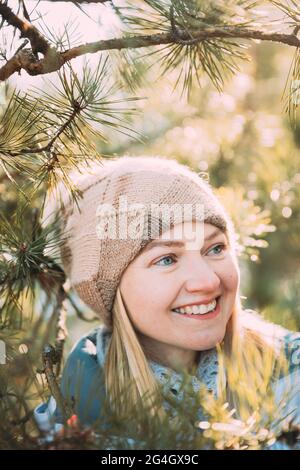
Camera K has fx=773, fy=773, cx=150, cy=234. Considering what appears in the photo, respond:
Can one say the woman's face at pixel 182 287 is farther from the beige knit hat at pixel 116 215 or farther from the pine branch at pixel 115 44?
the pine branch at pixel 115 44

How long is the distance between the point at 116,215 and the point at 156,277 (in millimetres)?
106

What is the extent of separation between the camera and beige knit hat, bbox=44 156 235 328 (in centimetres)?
107

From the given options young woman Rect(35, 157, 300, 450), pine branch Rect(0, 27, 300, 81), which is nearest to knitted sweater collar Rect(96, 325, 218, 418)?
young woman Rect(35, 157, 300, 450)

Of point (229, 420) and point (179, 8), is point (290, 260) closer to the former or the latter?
point (179, 8)

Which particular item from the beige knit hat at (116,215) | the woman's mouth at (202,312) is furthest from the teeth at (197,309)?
the beige knit hat at (116,215)

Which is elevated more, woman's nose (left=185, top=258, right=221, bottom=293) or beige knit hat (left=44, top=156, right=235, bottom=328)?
beige knit hat (left=44, top=156, right=235, bottom=328)

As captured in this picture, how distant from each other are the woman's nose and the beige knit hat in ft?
0.22

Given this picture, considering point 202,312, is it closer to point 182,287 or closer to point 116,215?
point 182,287

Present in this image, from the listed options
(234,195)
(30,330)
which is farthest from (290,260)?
(30,330)

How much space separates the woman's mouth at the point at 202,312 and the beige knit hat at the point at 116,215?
104mm

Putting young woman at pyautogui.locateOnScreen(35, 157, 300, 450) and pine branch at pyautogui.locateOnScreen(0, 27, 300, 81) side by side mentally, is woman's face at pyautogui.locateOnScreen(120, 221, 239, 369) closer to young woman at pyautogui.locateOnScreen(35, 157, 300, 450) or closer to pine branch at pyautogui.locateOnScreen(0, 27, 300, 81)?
young woman at pyautogui.locateOnScreen(35, 157, 300, 450)

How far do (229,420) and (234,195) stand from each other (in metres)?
0.74

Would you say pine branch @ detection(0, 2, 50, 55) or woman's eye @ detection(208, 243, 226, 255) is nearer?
pine branch @ detection(0, 2, 50, 55)

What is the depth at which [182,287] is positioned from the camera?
1.05m
